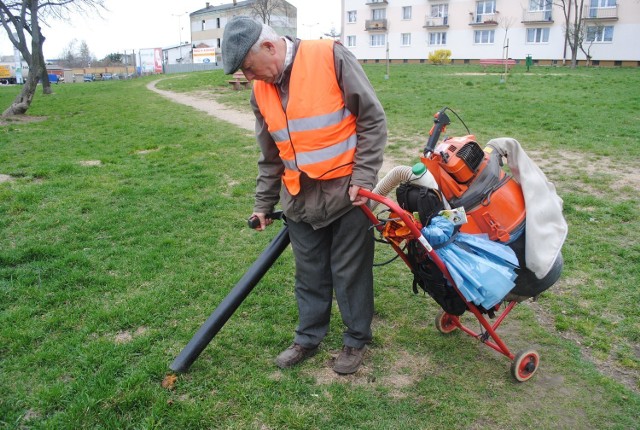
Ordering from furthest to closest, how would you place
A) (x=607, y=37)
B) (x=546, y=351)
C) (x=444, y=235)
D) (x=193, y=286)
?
(x=607, y=37), (x=193, y=286), (x=546, y=351), (x=444, y=235)

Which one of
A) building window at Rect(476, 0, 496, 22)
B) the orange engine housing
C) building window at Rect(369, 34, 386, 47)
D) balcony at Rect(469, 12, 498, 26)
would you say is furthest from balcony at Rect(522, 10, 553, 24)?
the orange engine housing

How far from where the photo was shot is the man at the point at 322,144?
2.79 meters

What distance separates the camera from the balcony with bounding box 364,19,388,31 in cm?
5216

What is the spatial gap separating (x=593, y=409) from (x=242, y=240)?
11.6 feet

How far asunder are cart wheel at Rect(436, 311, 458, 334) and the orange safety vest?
136cm

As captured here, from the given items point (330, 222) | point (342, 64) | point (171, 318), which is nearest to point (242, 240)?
point (171, 318)

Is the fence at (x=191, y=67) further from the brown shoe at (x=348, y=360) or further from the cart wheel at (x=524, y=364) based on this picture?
the cart wheel at (x=524, y=364)

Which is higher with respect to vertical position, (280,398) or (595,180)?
(595,180)

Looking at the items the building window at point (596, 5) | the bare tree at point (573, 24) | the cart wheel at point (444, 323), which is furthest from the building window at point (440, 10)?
the cart wheel at point (444, 323)

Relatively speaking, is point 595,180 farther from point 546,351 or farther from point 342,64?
point 342,64

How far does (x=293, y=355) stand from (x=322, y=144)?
1396 millimetres

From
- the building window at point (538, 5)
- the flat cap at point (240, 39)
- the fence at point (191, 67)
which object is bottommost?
the flat cap at point (240, 39)

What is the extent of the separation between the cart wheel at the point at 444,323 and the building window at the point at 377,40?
52.5 metres

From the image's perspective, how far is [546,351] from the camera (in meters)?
3.48
